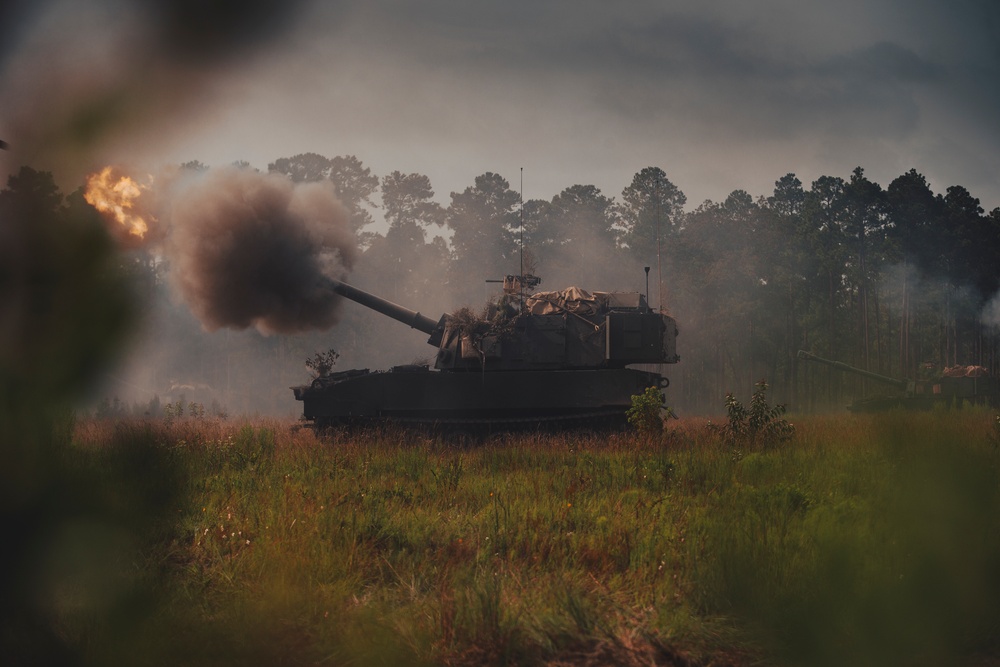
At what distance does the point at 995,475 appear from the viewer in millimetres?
7734

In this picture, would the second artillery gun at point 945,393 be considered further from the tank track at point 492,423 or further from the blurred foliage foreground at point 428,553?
the blurred foliage foreground at point 428,553

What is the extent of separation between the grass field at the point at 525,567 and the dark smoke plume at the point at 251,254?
24.5 feet

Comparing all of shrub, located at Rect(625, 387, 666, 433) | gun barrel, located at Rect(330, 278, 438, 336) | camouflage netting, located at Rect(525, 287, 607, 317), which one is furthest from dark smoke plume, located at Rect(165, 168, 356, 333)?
shrub, located at Rect(625, 387, 666, 433)

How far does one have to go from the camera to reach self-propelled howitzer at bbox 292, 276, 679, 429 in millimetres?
14711

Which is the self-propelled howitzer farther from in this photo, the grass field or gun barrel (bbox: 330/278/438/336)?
the grass field

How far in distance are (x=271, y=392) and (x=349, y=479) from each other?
4027 cm

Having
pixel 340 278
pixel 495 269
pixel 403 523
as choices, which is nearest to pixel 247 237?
pixel 340 278

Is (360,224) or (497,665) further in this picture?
(360,224)

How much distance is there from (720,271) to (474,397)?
30852mm

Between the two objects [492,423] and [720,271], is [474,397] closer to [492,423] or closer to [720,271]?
[492,423]

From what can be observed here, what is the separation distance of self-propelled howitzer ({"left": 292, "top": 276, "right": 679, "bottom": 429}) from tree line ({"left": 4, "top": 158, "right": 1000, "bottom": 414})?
25.2 m

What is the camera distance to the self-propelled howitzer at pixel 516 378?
1471 centimetres

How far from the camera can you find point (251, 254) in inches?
625

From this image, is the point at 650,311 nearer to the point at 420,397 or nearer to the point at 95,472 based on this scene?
the point at 420,397
